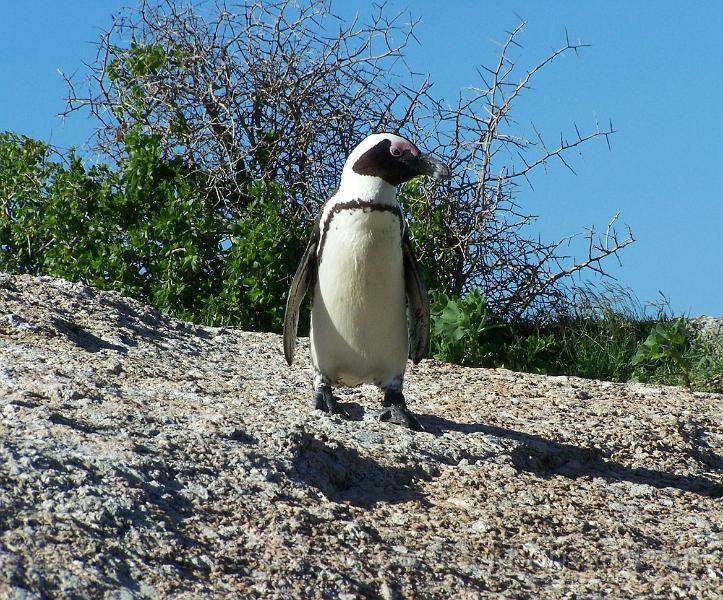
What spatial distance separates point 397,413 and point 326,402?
35 cm

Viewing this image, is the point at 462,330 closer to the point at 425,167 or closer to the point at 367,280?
the point at 367,280

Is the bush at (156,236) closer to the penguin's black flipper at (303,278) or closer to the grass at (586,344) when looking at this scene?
the grass at (586,344)

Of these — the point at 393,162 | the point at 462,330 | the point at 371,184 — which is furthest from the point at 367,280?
the point at 462,330

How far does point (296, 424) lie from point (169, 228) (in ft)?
13.0

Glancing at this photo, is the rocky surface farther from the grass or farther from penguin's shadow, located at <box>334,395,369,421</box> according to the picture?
the grass

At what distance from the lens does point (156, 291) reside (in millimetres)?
8172

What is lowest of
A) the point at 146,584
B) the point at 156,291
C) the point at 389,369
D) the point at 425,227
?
the point at 146,584

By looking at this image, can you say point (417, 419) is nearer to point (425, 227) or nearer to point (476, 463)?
point (476, 463)

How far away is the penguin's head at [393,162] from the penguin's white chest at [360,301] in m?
0.19

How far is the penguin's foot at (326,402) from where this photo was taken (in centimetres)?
491

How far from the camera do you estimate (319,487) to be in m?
3.86

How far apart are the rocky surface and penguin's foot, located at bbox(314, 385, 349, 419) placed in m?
0.13

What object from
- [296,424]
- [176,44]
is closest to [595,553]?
[296,424]

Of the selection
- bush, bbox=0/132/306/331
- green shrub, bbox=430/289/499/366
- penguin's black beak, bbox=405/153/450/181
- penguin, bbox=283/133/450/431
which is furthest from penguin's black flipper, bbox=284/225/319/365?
bush, bbox=0/132/306/331
